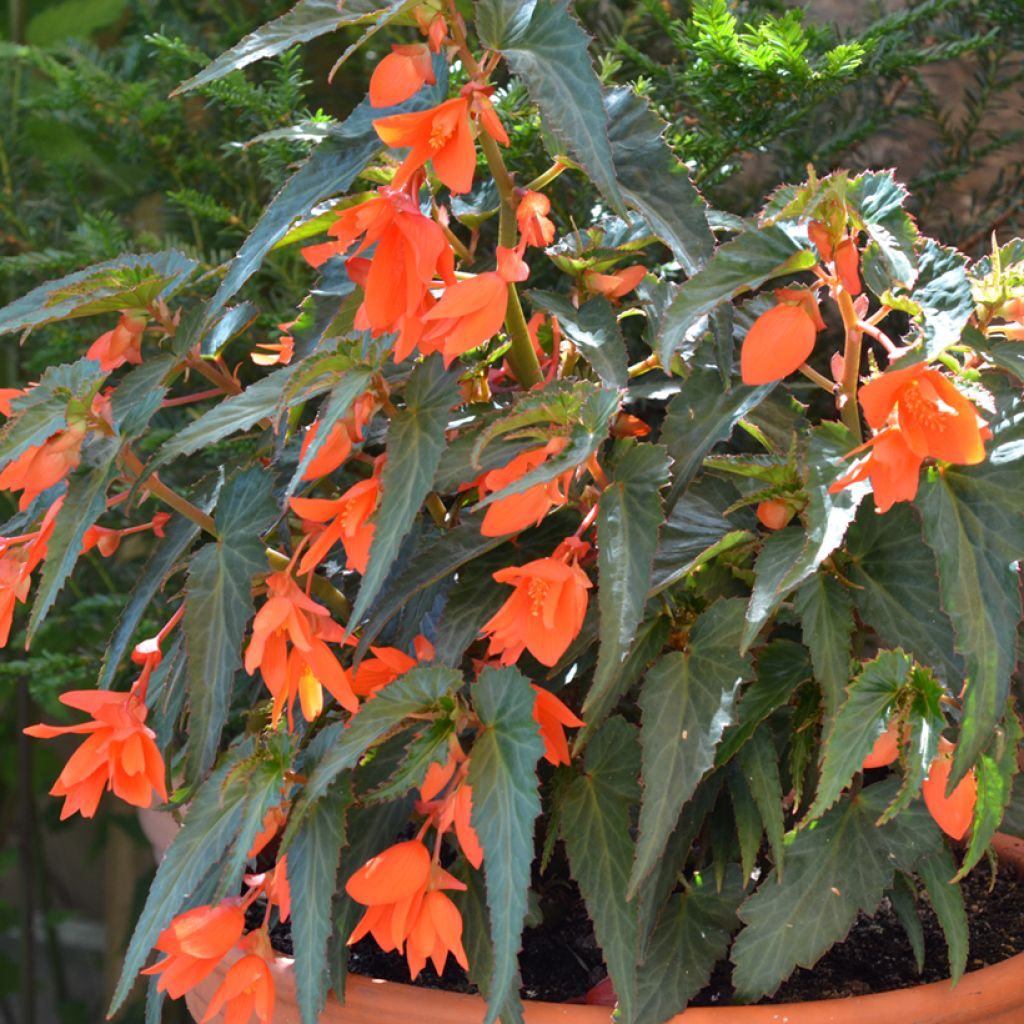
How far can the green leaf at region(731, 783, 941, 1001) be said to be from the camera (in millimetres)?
536

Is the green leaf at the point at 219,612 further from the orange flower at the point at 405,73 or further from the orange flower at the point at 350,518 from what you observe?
the orange flower at the point at 405,73

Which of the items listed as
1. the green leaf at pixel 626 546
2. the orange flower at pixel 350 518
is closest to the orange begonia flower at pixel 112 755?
the orange flower at pixel 350 518

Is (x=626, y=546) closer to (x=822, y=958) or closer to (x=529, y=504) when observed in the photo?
(x=529, y=504)

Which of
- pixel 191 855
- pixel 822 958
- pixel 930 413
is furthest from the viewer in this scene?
pixel 822 958

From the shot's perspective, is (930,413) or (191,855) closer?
(930,413)

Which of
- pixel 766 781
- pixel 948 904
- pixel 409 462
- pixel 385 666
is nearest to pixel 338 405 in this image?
pixel 409 462

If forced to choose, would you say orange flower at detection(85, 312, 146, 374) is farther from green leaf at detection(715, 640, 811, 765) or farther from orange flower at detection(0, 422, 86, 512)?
green leaf at detection(715, 640, 811, 765)

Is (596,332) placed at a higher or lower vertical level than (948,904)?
higher

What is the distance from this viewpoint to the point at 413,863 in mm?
508

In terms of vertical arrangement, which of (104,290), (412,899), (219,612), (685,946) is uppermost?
(104,290)

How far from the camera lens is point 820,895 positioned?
1.78 feet

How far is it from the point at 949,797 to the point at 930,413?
6.3 inches

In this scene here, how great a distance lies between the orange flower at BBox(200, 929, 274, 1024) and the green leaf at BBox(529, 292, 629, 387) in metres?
0.29

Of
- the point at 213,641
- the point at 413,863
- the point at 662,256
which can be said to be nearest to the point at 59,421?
the point at 213,641
